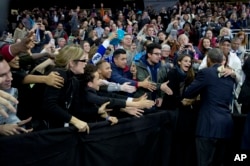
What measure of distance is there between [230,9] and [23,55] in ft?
63.0

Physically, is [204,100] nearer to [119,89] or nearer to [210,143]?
[210,143]

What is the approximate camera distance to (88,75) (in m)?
4.74

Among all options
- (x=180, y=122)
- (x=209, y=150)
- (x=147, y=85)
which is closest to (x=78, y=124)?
(x=147, y=85)

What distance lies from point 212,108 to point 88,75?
5.47ft

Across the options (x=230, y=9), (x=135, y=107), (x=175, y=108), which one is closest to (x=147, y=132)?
(x=135, y=107)

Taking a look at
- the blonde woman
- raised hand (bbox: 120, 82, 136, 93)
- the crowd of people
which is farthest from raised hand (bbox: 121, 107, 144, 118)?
the blonde woman

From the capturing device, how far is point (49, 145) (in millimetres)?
3883

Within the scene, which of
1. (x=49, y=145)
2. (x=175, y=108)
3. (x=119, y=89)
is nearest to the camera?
(x=49, y=145)

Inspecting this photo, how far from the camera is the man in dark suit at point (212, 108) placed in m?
5.44

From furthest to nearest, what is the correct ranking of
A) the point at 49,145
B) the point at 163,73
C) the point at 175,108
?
the point at 163,73, the point at 175,108, the point at 49,145

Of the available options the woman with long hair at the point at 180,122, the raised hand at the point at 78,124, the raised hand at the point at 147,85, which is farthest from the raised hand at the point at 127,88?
A: the raised hand at the point at 78,124

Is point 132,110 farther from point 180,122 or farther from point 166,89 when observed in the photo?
point 180,122

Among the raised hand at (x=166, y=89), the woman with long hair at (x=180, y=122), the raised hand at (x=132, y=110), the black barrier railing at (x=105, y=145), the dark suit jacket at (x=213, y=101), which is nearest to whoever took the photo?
the black barrier railing at (x=105, y=145)

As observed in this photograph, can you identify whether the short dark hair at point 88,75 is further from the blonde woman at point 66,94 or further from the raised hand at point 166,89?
the raised hand at point 166,89
